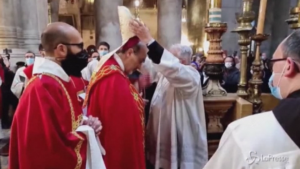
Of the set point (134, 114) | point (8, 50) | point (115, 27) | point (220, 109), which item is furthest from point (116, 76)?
point (115, 27)

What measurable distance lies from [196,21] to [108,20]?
9.82 m

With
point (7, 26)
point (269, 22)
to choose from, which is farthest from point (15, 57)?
point (269, 22)

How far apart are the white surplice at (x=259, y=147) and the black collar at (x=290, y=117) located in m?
0.01

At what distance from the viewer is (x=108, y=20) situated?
894cm

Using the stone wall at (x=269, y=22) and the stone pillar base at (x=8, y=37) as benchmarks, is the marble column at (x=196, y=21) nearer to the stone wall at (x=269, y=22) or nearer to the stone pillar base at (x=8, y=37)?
the stone wall at (x=269, y=22)

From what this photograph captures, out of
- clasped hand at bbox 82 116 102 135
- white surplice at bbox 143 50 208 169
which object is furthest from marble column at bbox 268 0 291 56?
clasped hand at bbox 82 116 102 135

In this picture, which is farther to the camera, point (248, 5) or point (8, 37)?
point (8, 37)

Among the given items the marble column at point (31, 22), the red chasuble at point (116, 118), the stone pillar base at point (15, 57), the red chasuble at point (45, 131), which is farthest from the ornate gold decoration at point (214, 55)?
the marble column at point (31, 22)

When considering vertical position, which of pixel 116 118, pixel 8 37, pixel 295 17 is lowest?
pixel 116 118

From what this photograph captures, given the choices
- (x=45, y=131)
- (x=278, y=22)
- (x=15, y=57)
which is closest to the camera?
(x=45, y=131)

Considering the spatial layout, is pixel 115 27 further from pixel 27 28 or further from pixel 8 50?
pixel 8 50

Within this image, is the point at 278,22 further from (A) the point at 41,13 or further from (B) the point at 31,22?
(B) the point at 31,22

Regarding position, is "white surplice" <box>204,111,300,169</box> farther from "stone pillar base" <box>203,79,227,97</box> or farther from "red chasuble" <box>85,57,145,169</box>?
"stone pillar base" <box>203,79,227,97</box>

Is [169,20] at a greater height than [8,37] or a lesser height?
greater
